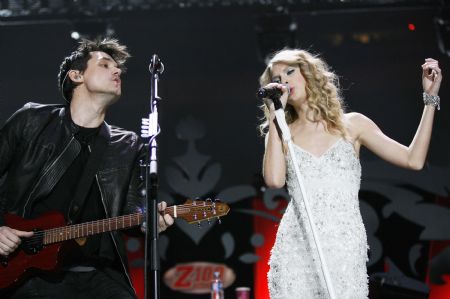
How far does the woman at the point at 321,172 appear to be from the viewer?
2.97m

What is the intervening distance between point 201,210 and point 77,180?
0.87 m

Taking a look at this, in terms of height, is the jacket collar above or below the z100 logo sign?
above

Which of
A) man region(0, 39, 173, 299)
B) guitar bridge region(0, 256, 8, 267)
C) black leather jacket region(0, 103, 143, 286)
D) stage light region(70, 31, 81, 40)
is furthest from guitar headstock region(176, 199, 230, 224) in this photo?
stage light region(70, 31, 81, 40)

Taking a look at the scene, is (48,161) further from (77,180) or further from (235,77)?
(235,77)

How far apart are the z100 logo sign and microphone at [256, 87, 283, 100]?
2785 mm

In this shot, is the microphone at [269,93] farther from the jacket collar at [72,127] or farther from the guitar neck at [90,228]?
the jacket collar at [72,127]

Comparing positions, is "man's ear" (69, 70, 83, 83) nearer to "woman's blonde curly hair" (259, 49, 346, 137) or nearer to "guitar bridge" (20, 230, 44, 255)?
"guitar bridge" (20, 230, 44, 255)

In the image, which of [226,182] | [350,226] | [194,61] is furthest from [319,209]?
[194,61]

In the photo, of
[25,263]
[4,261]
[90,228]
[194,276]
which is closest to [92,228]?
[90,228]

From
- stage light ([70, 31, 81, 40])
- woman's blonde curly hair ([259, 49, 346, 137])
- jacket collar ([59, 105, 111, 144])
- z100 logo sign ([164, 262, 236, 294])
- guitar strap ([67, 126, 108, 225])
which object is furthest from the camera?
stage light ([70, 31, 81, 40])

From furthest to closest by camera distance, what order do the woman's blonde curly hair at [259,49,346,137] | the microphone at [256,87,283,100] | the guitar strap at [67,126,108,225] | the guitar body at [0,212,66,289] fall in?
1. the guitar strap at [67,126,108,225]
2. the guitar body at [0,212,66,289]
3. the woman's blonde curly hair at [259,49,346,137]
4. the microphone at [256,87,283,100]

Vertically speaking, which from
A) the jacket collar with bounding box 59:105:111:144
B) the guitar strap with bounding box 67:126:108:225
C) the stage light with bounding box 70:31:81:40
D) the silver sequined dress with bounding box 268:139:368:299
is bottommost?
the silver sequined dress with bounding box 268:139:368:299

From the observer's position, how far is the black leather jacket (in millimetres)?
3688

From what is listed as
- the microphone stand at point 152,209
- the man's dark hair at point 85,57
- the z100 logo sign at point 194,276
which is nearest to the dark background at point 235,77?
the z100 logo sign at point 194,276
